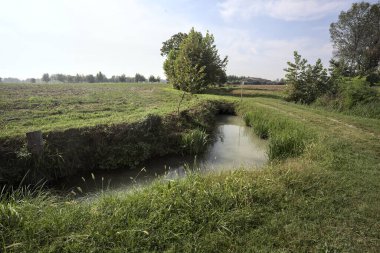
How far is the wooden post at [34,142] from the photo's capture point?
6238 mm

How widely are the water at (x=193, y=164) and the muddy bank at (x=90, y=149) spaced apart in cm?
36

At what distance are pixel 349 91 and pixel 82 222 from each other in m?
15.6

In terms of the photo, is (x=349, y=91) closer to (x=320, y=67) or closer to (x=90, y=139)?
(x=320, y=67)

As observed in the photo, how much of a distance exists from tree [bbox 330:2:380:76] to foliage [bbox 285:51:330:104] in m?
15.6

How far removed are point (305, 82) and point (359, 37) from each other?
912 inches

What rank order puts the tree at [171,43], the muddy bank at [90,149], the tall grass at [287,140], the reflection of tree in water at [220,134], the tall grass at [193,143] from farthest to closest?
the tree at [171,43], the reflection of tree in water at [220,134], the tall grass at [193,143], the tall grass at [287,140], the muddy bank at [90,149]

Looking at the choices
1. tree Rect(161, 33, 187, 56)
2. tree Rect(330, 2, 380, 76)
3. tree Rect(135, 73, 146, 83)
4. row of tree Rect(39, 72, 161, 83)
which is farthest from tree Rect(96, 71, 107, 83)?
tree Rect(330, 2, 380, 76)

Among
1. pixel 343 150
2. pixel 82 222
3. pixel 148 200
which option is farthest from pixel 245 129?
pixel 82 222

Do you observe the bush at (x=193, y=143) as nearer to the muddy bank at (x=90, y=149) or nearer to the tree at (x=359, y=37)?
the muddy bank at (x=90, y=149)

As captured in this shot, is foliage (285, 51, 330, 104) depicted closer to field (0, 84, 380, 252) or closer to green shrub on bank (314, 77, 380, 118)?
green shrub on bank (314, 77, 380, 118)

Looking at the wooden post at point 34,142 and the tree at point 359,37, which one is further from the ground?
the tree at point 359,37

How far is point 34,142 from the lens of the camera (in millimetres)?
6285

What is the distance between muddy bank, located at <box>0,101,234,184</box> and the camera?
244 inches

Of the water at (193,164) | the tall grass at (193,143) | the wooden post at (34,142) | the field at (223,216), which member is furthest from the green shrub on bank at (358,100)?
the wooden post at (34,142)
